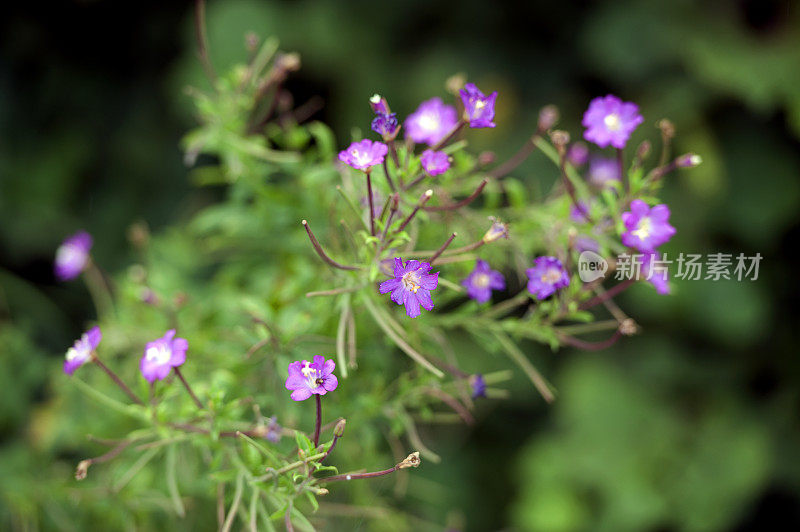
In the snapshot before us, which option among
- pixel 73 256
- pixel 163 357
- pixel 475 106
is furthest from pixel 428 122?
pixel 73 256

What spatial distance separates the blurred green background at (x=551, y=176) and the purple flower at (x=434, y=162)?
0.99m

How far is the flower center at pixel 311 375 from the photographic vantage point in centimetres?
58

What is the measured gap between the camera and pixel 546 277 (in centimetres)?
67

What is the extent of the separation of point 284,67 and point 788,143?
134cm

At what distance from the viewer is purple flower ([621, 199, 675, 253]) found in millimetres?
648

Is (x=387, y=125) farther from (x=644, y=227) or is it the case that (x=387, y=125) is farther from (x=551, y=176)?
(x=551, y=176)

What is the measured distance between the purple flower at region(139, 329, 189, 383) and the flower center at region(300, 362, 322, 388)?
12 cm

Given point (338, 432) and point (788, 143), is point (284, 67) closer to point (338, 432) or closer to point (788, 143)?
point (338, 432)

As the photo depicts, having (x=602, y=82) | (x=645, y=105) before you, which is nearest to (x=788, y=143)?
(x=645, y=105)

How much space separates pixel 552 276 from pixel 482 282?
0.24 ft

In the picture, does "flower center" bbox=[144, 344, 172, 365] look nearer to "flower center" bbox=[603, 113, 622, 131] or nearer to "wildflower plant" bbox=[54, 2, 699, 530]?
"wildflower plant" bbox=[54, 2, 699, 530]

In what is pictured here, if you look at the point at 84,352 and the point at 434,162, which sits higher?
the point at 434,162

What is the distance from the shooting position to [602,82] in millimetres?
1696

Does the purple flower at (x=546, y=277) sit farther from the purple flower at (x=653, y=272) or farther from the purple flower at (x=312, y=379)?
the purple flower at (x=312, y=379)
